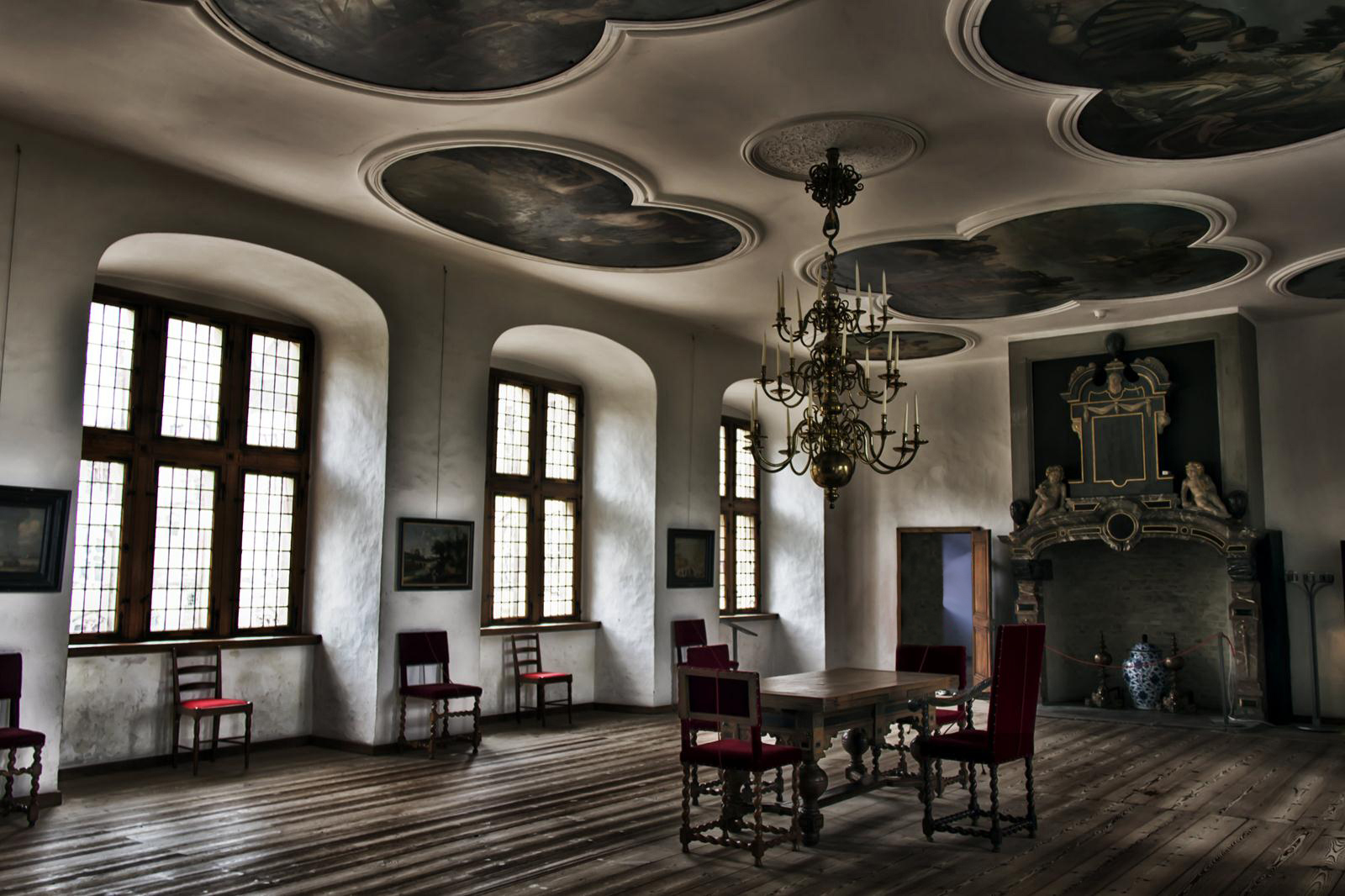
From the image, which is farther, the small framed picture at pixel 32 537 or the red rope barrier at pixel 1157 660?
the red rope barrier at pixel 1157 660

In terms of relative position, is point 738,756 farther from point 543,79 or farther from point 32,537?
point 32,537

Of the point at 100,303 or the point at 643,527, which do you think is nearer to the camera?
the point at 100,303

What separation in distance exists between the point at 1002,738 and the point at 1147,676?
7144 millimetres

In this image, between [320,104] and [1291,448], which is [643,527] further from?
[1291,448]

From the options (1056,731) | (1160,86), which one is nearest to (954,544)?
(1056,731)

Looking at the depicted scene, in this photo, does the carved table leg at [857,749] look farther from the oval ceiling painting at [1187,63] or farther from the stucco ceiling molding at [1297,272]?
the stucco ceiling molding at [1297,272]

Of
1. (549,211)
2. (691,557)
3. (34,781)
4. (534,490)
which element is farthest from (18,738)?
(691,557)

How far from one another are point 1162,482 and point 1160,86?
6.79 meters

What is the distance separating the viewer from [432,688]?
357 inches

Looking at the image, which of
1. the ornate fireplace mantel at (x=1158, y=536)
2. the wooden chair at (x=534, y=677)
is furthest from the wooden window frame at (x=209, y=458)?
the ornate fireplace mantel at (x=1158, y=536)

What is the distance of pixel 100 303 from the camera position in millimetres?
8570

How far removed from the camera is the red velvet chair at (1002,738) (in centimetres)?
604

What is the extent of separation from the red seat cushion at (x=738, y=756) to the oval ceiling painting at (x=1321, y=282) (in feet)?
24.5

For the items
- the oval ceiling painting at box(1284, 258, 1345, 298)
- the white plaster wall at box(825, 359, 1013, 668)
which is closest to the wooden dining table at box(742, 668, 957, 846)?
the oval ceiling painting at box(1284, 258, 1345, 298)
